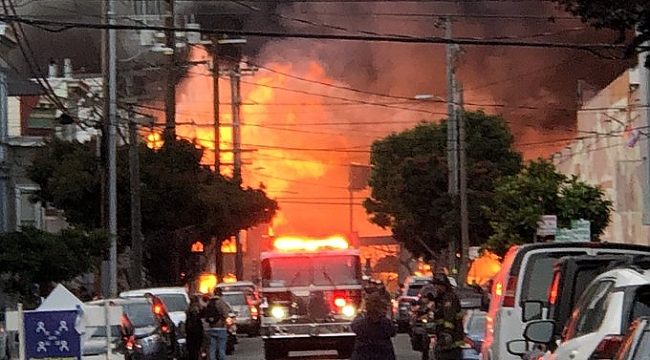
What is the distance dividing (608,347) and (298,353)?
1662 cm

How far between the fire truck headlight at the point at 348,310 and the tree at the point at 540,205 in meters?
11.9

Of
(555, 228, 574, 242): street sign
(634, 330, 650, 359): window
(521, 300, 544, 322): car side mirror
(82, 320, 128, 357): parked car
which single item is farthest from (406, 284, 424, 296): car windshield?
(634, 330, 650, 359): window

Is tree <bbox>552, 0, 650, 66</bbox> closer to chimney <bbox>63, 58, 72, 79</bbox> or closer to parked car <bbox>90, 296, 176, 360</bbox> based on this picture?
parked car <bbox>90, 296, 176, 360</bbox>

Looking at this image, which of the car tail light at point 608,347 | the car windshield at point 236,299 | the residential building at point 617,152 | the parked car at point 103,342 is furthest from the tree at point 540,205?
the car tail light at point 608,347

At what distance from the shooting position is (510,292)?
47.9 ft

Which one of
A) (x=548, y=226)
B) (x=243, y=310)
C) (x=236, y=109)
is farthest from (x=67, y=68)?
(x=548, y=226)

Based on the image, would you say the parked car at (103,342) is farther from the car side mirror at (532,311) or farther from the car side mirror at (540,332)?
the car side mirror at (540,332)

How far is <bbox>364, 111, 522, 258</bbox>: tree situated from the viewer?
58.5 m

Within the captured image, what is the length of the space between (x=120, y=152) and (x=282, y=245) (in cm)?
1765

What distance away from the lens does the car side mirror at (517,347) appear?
14180 mm

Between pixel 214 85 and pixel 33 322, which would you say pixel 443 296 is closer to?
pixel 33 322

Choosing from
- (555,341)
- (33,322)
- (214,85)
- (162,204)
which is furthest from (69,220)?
(555,341)

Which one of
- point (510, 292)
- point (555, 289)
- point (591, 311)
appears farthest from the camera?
point (510, 292)

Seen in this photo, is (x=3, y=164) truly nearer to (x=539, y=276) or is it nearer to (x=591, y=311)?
(x=539, y=276)
